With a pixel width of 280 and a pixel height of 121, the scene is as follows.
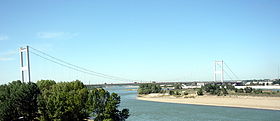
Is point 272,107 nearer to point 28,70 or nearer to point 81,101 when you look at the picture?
point 81,101

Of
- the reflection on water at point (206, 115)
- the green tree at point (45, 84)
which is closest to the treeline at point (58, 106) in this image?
the reflection on water at point (206, 115)

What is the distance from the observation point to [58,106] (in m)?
22.2

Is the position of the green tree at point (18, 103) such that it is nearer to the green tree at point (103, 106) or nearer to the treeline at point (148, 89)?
the green tree at point (103, 106)

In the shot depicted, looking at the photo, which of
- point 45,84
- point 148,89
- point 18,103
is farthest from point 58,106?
point 148,89

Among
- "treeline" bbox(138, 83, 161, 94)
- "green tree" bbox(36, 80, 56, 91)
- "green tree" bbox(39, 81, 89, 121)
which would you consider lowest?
"treeline" bbox(138, 83, 161, 94)

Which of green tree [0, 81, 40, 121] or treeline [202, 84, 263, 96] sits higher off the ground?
green tree [0, 81, 40, 121]

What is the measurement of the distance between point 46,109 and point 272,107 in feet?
111

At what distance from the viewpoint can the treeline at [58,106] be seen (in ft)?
68.8

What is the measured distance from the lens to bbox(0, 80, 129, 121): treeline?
826 inches

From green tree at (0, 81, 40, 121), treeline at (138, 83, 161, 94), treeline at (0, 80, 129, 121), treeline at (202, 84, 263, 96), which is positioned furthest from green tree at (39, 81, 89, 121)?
treeline at (138, 83, 161, 94)

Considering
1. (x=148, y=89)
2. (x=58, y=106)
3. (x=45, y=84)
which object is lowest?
(x=148, y=89)

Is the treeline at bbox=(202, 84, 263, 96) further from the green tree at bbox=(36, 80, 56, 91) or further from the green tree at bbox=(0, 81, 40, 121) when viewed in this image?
the green tree at bbox=(0, 81, 40, 121)

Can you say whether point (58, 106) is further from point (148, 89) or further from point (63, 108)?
point (148, 89)

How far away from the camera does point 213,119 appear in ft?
102
